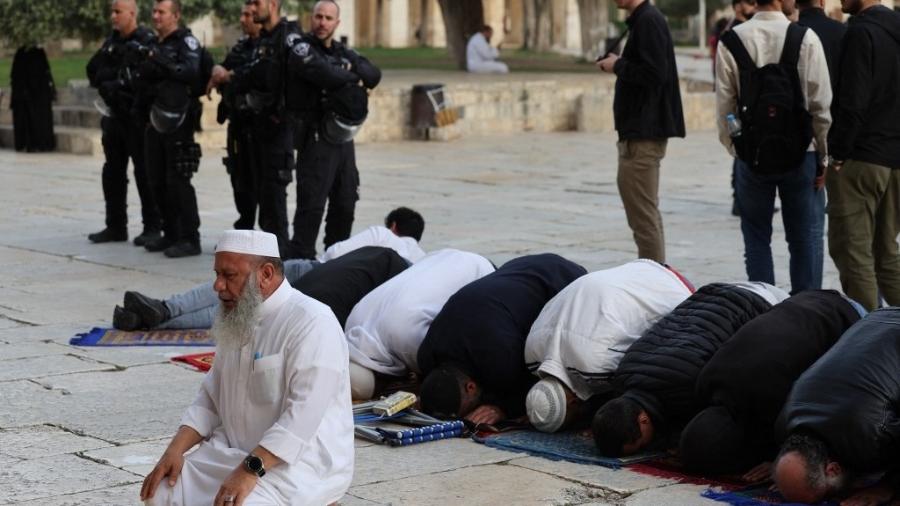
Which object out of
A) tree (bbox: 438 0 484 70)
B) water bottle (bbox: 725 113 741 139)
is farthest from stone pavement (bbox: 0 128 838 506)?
tree (bbox: 438 0 484 70)

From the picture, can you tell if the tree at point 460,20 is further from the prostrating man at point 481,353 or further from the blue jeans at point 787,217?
the prostrating man at point 481,353

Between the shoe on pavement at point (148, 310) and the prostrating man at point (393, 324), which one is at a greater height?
the prostrating man at point (393, 324)

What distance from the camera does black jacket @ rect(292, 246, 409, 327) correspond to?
22.1ft

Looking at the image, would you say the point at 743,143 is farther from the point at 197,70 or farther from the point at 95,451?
the point at 197,70

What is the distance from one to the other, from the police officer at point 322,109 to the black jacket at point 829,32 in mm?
2828

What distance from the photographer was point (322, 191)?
9.18 metres

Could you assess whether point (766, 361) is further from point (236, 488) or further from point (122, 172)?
point (122, 172)

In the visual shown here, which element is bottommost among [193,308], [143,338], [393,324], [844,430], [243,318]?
[143,338]

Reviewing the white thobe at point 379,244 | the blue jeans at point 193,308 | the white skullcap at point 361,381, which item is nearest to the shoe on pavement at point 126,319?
the blue jeans at point 193,308

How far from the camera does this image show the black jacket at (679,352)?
17.7 feet

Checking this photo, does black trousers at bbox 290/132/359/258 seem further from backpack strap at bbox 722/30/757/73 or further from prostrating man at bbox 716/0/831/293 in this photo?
backpack strap at bbox 722/30/757/73

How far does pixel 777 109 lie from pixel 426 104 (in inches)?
529

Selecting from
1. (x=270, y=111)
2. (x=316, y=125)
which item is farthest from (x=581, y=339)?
(x=270, y=111)

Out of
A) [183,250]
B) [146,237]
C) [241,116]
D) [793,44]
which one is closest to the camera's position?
[793,44]
